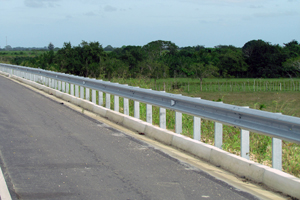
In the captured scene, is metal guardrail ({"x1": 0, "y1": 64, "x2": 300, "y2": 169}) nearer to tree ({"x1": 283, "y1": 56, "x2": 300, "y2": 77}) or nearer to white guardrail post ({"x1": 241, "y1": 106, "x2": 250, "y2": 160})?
white guardrail post ({"x1": 241, "y1": 106, "x2": 250, "y2": 160})

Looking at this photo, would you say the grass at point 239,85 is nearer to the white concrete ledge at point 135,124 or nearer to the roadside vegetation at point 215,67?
the roadside vegetation at point 215,67

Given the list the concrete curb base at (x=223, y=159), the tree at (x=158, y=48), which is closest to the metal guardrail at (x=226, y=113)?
the concrete curb base at (x=223, y=159)

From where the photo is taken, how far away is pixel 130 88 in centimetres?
970

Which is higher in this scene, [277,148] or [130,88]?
[130,88]

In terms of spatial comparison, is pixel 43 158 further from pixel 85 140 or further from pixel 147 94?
pixel 147 94

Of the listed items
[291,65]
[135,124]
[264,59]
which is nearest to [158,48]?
[264,59]

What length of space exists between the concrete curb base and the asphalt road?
0.44 metres

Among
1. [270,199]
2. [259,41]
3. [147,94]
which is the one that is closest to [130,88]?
[147,94]

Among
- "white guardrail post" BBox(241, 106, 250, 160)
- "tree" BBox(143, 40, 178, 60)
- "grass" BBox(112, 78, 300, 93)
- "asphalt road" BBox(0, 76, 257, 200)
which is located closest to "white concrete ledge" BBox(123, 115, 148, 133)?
"asphalt road" BBox(0, 76, 257, 200)

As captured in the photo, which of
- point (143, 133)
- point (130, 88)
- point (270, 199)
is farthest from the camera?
point (130, 88)

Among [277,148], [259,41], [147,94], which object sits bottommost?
[277,148]

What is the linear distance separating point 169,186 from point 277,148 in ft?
5.16

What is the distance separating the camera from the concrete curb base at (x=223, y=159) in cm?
480

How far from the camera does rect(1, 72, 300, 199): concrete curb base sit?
15.7 feet
